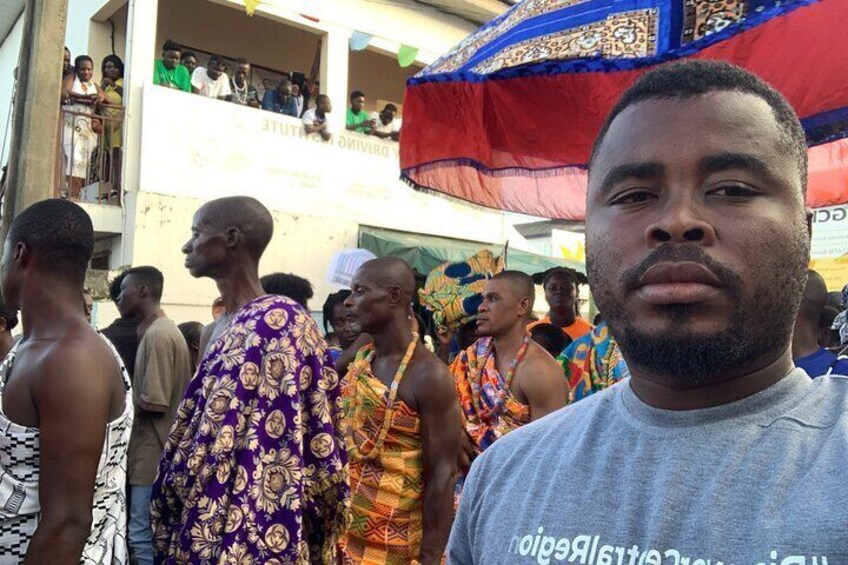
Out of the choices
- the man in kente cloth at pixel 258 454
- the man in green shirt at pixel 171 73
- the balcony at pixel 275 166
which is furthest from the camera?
the man in green shirt at pixel 171 73

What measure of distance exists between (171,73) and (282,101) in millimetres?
1578

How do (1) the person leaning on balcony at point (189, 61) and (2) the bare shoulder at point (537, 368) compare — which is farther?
(1) the person leaning on balcony at point (189, 61)

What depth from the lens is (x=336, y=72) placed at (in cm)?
1129

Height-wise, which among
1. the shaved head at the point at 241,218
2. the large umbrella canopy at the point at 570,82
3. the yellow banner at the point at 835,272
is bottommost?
the shaved head at the point at 241,218

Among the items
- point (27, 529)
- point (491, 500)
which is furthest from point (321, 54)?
point (491, 500)

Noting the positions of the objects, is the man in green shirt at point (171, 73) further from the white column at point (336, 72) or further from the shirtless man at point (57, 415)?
the shirtless man at point (57, 415)

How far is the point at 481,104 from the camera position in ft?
12.7

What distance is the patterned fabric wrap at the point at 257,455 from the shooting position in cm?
230

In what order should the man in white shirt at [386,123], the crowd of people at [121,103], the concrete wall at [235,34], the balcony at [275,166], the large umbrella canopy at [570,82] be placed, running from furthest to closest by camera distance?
the man in white shirt at [386,123], the concrete wall at [235,34], the balcony at [275,166], the crowd of people at [121,103], the large umbrella canopy at [570,82]

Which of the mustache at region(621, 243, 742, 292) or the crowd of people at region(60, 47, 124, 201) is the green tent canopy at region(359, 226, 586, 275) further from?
the mustache at region(621, 243, 742, 292)

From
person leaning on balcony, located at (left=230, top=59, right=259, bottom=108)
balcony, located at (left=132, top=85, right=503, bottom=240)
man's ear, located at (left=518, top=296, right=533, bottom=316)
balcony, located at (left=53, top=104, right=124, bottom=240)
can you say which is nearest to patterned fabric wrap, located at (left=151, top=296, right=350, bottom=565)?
man's ear, located at (left=518, top=296, right=533, bottom=316)

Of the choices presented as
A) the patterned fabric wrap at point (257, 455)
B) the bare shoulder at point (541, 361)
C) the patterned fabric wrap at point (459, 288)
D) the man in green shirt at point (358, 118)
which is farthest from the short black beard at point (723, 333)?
the man in green shirt at point (358, 118)

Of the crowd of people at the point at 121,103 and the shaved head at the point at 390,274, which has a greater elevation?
the crowd of people at the point at 121,103

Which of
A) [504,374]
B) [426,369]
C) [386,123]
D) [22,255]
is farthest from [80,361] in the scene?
[386,123]
